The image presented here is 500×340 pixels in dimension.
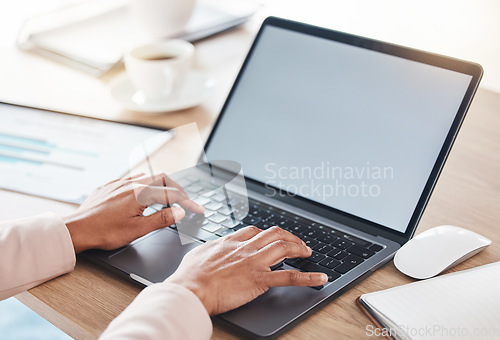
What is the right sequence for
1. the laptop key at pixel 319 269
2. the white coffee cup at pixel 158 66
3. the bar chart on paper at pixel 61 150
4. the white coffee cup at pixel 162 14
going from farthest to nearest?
the white coffee cup at pixel 162 14
the white coffee cup at pixel 158 66
the bar chart on paper at pixel 61 150
the laptop key at pixel 319 269

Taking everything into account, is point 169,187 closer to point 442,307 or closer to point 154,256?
point 154,256

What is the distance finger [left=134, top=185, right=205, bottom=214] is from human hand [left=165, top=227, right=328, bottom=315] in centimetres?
12

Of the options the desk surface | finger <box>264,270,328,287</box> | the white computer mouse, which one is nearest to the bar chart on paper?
the desk surface

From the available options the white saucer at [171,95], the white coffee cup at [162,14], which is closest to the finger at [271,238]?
the white saucer at [171,95]

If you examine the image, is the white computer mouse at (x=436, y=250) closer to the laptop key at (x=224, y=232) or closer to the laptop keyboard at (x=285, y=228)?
the laptop keyboard at (x=285, y=228)

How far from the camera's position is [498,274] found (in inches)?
25.9

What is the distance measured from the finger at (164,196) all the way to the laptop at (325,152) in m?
0.02

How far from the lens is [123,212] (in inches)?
29.7

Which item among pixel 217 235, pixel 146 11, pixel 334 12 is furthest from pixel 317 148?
pixel 334 12

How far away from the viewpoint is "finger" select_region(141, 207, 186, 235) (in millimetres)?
745

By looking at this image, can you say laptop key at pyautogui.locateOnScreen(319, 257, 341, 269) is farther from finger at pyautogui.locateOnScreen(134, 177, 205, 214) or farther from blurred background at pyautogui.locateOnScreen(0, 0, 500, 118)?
blurred background at pyautogui.locateOnScreen(0, 0, 500, 118)

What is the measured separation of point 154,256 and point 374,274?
29 centimetres

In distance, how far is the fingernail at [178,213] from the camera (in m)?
0.77

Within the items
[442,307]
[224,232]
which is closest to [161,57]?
[224,232]
